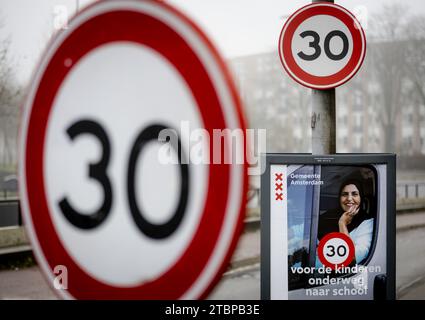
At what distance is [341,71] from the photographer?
2617mm

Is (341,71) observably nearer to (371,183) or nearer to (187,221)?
(371,183)

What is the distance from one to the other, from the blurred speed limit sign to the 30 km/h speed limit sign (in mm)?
1919

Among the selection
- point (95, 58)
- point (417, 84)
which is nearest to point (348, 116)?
point (417, 84)

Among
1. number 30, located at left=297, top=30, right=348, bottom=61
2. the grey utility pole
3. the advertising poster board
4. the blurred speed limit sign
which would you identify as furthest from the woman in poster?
number 30, located at left=297, top=30, right=348, bottom=61

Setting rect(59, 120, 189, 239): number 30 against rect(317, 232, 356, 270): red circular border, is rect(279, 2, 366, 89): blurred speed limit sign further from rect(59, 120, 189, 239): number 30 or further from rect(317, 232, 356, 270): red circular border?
rect(59, 120, 189, 239): number 30

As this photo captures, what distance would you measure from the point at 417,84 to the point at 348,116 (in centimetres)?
1911

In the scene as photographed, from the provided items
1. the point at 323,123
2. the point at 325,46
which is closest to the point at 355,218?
the point at 323,123

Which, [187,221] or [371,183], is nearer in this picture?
[187,221]

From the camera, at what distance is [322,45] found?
8.48 ft

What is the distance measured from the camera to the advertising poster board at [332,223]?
236 centimetres

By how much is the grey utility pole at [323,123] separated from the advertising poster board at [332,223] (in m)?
0.50

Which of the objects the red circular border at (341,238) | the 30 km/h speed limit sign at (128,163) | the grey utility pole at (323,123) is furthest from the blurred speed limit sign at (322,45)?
the 30 km/h speed limit sign at (128,163)

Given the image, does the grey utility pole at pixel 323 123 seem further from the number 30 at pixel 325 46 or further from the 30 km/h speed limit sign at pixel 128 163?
the 30 km/h speed limit sign at pixel 128 163

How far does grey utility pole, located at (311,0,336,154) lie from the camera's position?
279cm
